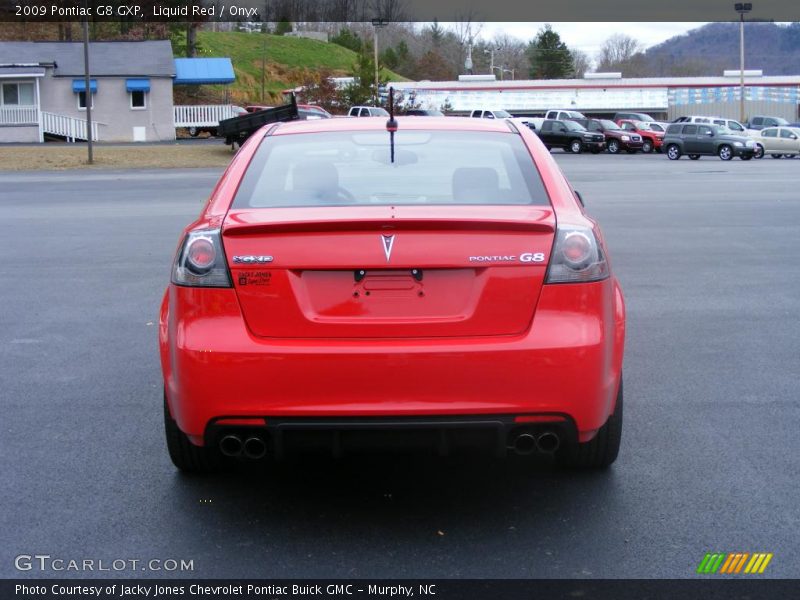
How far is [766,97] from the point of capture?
279 feet

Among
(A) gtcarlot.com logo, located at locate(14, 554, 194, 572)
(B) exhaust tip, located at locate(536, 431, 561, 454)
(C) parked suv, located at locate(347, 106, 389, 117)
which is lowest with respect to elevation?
(A) gtcarlot.com logo, located at locate(14, 554, 194, 572)

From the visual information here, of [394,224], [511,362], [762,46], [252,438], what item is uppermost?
[762,46]

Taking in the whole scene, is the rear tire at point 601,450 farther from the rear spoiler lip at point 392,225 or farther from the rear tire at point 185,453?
the rear tire at point 185,453

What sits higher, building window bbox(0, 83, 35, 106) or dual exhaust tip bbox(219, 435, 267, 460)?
building window bbox(0, 83, 35, 106)

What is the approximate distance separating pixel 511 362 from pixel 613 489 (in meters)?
1.07

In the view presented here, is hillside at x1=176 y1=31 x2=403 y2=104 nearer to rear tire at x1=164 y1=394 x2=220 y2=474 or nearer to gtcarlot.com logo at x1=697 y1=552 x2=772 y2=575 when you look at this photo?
rear tire at x1=164 y1=394 x2=220 y2=474

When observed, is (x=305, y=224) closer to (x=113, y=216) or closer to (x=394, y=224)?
(x=394, y=224)

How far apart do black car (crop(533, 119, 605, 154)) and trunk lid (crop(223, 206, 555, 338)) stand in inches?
1802

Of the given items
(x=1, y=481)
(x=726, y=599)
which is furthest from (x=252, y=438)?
(x=726, y=599)

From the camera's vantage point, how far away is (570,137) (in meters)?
49.2

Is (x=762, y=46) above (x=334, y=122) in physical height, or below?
above

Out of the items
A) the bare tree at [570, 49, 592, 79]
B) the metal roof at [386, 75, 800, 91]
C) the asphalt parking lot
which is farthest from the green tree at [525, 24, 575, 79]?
the asphalt parking lot

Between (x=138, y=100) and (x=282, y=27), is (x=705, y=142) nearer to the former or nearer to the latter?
(x=138, y=100)

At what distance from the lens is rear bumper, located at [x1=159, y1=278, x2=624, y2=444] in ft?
12.8
